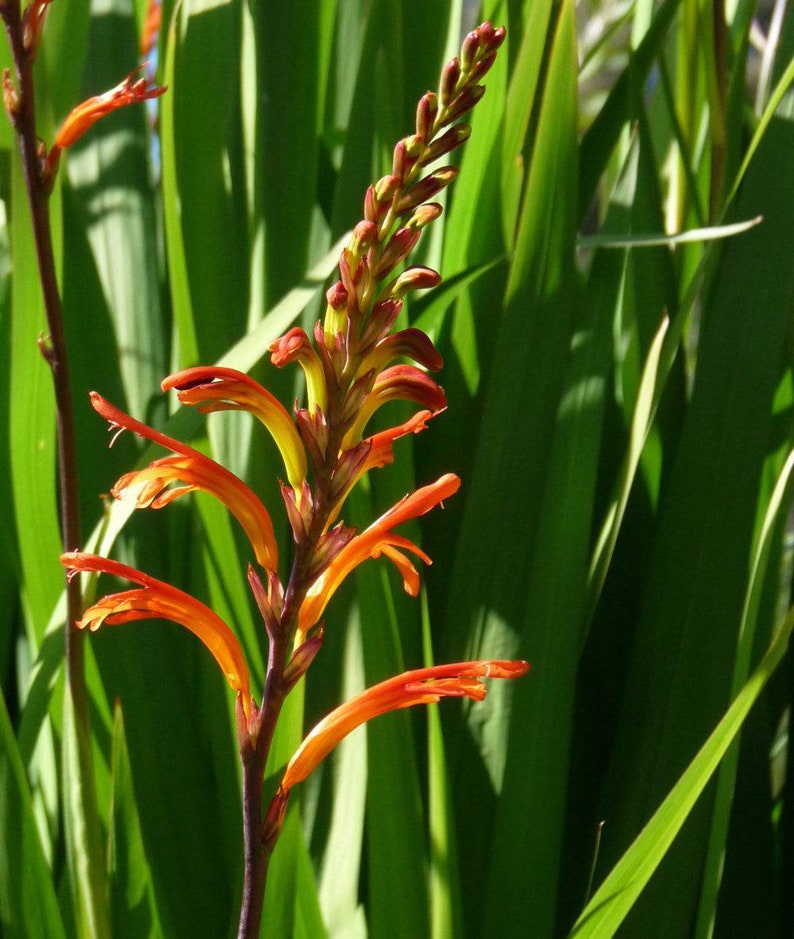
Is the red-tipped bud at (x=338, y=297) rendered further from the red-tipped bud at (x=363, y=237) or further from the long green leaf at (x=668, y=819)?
the long green leaf at (x=668, y=819)

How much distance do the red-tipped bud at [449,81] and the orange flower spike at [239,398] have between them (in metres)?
0.19

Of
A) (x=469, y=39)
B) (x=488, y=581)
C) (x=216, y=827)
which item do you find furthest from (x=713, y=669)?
(x=469, y=39)

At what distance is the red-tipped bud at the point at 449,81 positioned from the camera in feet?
1.82

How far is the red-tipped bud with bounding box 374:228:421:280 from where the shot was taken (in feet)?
1.79

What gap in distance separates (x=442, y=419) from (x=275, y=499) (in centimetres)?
21

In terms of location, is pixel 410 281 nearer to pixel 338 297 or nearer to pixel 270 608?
pixel 338 297

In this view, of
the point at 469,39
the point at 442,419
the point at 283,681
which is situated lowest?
the point at 283,681

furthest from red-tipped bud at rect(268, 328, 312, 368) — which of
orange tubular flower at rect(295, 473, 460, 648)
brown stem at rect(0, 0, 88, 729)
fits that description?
brown stem at rect(0, 0, 88, 729)

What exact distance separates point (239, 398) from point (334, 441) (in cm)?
8

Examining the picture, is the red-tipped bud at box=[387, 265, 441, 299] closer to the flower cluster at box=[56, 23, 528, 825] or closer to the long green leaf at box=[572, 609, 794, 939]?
the flower cluster at box=[56, 23, 528, 825]

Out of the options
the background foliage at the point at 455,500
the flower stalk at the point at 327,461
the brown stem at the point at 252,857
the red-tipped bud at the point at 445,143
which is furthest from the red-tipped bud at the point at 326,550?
the background foliage at the point at 455,500

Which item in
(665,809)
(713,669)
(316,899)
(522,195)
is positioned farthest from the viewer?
(522,195)

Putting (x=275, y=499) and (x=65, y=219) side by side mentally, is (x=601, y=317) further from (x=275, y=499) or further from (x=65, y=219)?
(x=65, y=219)

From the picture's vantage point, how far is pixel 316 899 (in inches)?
32.1
